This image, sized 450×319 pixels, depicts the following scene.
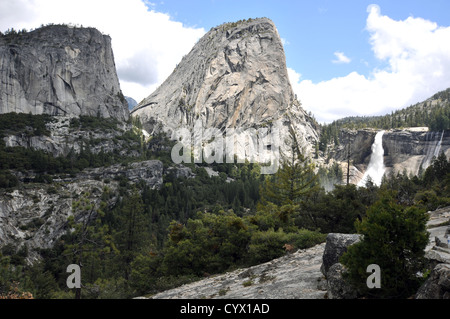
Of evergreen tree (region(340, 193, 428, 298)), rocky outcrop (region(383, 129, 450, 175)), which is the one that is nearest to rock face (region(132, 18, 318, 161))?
rocky outcrop (region(383, 129, 450, 175))

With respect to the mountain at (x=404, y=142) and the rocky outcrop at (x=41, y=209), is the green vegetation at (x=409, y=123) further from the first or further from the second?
the rocky outcrop at (x=41, y=209)

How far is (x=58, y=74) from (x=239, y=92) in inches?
3316

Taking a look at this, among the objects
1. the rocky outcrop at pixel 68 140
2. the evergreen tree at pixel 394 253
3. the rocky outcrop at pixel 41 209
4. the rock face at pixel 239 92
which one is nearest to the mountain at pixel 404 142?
the rock face at pixel 239 92

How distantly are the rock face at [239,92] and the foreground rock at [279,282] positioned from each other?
457 feet

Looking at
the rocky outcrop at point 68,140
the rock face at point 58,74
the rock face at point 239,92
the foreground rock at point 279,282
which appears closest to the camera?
the foreground rock at point 279,282

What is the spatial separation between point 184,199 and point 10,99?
75.0 meters

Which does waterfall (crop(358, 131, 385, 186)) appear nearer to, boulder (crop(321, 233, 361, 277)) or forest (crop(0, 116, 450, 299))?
forest (crop(0, 116, 450, 299))

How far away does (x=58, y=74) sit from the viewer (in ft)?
384

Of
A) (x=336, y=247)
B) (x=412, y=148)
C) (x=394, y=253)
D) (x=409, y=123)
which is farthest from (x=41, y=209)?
(x=409, y=123)

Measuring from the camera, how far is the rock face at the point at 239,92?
153750 mm

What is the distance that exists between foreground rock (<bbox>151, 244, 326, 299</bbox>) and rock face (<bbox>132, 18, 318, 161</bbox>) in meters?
139
